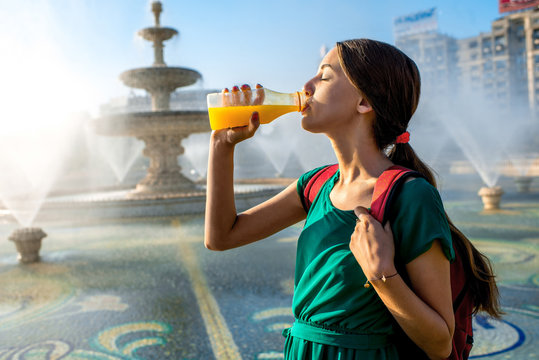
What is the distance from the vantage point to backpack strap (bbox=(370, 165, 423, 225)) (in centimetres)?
118

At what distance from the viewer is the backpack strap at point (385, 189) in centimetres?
118

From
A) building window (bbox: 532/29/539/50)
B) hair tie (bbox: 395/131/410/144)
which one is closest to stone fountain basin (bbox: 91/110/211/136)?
hair tie (bbox: 395/131/410/144)

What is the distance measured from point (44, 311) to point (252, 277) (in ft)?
6.10

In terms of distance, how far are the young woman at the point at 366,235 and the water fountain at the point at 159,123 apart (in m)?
10.1

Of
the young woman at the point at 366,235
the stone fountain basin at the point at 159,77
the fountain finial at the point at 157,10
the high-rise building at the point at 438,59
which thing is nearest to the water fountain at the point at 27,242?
the young woman at the point at 366,235

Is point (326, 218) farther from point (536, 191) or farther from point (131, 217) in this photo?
point (536, 191)

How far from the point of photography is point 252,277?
4.82 meters

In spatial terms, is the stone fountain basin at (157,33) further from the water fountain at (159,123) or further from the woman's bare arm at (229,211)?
the woman's bare arm at (229,211)

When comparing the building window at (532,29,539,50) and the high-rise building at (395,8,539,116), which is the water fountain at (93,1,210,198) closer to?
the high-rise building at (395,8,539,116)

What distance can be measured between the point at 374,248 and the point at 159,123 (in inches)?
422

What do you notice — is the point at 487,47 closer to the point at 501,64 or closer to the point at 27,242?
the point at 501,64

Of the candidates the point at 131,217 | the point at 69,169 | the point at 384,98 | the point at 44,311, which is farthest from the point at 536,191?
the point at 69,169

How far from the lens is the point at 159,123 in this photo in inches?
448

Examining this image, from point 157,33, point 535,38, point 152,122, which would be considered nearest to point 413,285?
point 152,122
